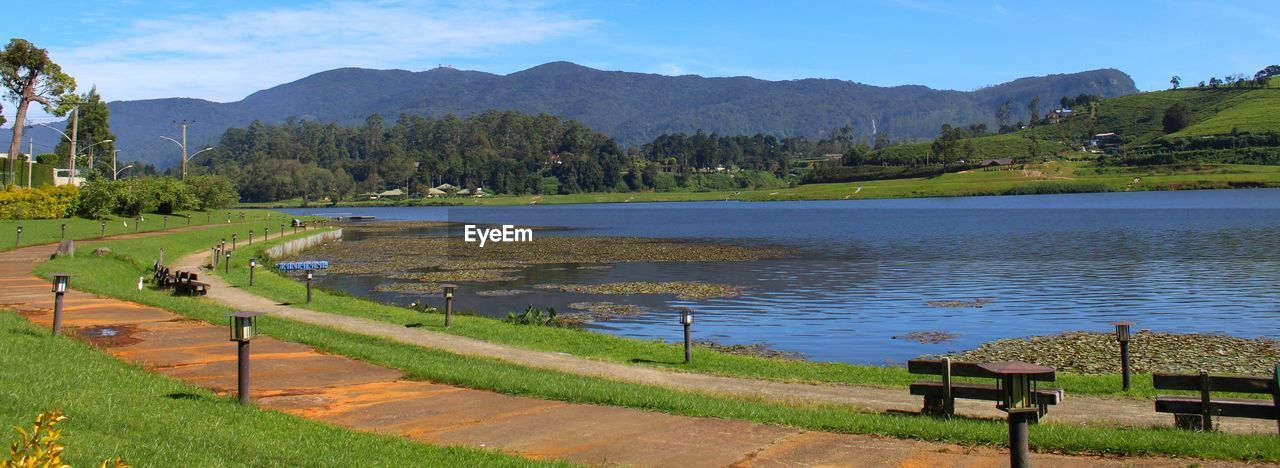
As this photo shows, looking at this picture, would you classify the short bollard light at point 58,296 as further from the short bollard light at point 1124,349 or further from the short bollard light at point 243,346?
the short bollard light at point 1124,349

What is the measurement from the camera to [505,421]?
13.4m

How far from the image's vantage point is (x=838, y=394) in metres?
17.3

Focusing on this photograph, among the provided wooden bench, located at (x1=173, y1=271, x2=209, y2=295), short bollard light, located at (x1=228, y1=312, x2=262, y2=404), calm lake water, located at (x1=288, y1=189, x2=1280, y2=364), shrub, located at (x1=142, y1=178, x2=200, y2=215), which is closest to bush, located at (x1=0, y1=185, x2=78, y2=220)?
shrub, located at (x1=142, y1=178, x2=200, y2=215)

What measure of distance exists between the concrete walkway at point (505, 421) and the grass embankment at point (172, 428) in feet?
3.13

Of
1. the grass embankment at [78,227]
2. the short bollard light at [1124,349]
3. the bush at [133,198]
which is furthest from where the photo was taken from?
the bush at [133,198]

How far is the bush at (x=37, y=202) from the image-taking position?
202 feet

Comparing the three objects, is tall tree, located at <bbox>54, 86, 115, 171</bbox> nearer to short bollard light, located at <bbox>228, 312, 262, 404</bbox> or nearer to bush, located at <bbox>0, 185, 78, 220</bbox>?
bush, located at <bbox>0, 185, 78, 220</bbox>

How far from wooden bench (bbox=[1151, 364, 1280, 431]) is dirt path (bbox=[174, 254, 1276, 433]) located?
66cm

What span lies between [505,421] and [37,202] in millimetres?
62820

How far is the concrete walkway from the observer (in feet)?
37.5

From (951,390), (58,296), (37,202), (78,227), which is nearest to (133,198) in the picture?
(37,202)

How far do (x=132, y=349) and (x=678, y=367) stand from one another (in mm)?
10880

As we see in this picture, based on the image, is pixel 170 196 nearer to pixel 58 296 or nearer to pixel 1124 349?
pixel 58 296

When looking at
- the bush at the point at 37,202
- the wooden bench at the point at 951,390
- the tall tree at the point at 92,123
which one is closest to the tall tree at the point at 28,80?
the bush at the point at 37,202
